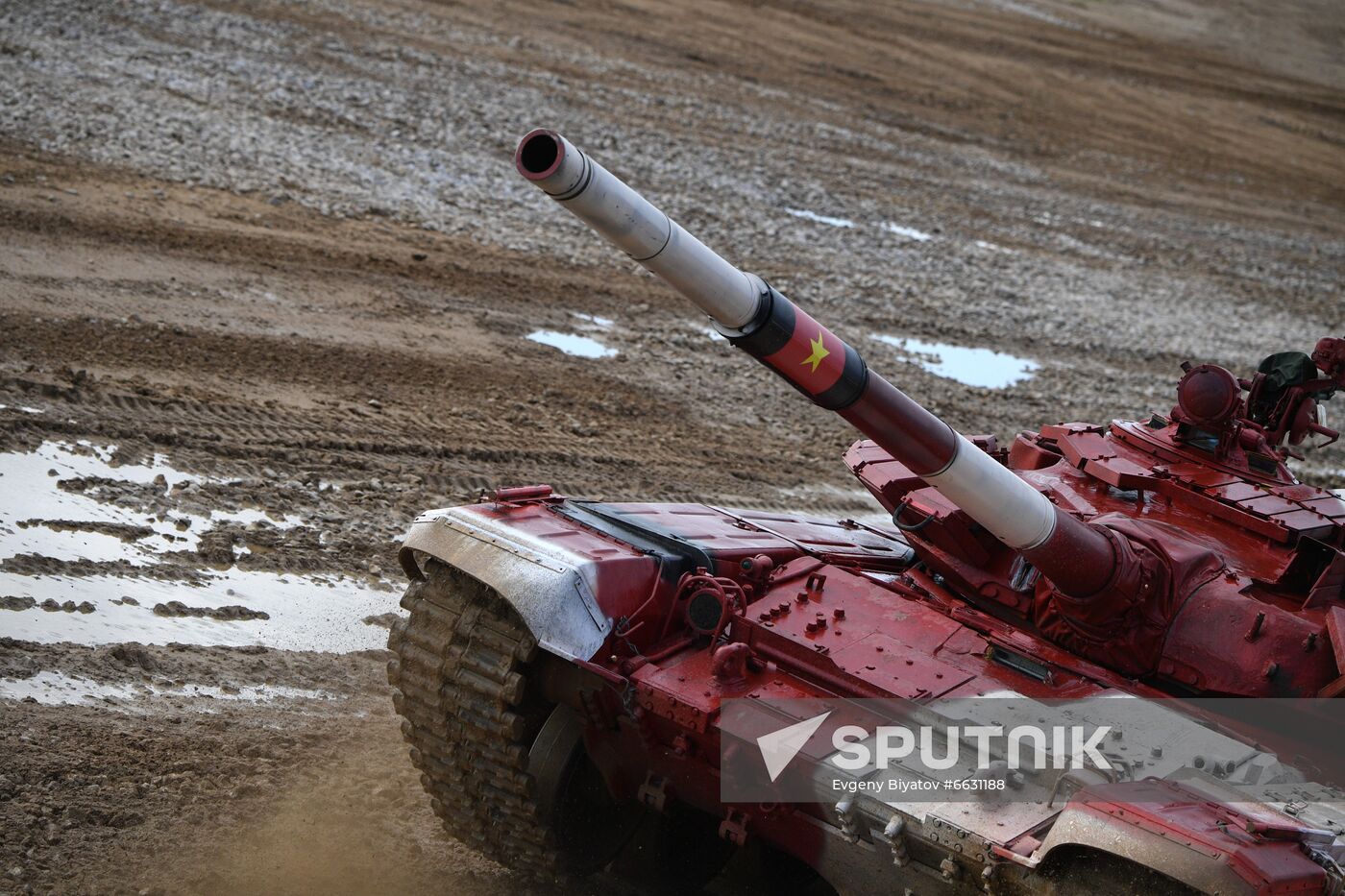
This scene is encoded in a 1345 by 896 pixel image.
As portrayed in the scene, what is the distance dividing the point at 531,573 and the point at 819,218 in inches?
524

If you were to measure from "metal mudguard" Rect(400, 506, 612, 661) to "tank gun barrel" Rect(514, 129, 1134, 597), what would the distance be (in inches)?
51.8

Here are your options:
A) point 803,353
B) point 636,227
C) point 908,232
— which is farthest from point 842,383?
point 908,232

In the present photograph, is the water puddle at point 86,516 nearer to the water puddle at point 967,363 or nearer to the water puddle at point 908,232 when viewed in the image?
the water puddle at point 967,363

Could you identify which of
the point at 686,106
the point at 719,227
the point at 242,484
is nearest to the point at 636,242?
the point at 242,484

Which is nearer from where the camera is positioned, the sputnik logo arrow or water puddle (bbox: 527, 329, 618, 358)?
the sputnik logo arrow

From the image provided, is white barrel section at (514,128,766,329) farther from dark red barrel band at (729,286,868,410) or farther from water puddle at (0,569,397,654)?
water puddle at (0,569,397,654)

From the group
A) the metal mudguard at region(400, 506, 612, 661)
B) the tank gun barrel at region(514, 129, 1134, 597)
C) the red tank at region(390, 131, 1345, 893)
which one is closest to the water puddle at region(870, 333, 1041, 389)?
the red tank at region(390, 131, 1345, 893)

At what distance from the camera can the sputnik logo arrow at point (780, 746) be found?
627cm

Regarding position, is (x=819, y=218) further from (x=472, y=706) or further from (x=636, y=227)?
(x=636, y=227)

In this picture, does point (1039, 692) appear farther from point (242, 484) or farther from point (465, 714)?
point (242, 484)

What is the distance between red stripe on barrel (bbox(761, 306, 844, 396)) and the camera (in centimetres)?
601

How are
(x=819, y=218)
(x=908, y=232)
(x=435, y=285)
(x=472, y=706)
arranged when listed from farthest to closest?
1. (x=908, y=232)
2. (x=819, y=218)
3. (x=435, y=285)
4. (x=472, y=706)

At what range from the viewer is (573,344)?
14414 millimetres

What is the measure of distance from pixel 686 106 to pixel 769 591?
1561cm
